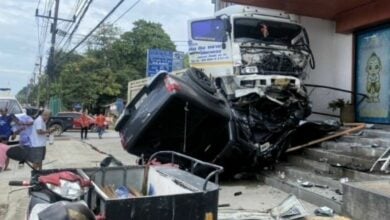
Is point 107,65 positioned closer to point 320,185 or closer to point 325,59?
point 325,59

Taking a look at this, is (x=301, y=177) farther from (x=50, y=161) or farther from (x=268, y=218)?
(x=50, y=161)

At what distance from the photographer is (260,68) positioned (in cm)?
974

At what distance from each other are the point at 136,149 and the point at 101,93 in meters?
41.7

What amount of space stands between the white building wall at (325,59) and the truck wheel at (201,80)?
14.2 ft

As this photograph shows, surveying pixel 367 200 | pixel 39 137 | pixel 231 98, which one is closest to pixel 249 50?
pixel 231 98

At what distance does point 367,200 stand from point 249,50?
4.98 metres

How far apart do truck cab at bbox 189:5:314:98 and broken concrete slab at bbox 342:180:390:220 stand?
3575 mm

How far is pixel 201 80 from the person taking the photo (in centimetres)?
915

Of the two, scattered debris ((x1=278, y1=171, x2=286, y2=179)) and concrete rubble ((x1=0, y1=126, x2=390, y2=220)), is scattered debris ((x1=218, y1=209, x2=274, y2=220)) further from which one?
scattered debris ((x1=278, y1=171, x2=286, y2=179))

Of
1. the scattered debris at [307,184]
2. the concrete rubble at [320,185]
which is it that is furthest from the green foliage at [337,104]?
the scattered debris at [307,184]

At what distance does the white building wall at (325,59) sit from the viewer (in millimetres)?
12584

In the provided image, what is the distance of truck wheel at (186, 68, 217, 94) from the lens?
8875 millimetres

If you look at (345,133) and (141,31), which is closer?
(345,133)

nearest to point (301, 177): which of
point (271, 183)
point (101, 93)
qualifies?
point (271, 183)
